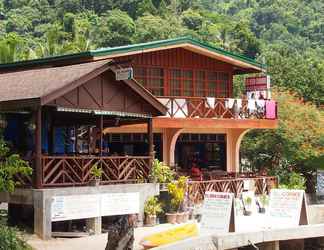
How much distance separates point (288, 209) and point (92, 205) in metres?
5.75

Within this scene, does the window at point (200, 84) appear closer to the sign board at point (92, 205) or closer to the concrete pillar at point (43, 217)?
the sign board at point (92, 205)

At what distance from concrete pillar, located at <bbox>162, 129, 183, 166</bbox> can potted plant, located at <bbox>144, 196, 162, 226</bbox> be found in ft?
22.4

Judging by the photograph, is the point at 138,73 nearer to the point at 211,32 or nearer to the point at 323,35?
the point at 211,32

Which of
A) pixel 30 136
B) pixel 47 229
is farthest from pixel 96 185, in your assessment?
pixel 30 136

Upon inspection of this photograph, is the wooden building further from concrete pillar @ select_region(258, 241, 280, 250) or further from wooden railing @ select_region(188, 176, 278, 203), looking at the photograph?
concrete pillar @ select_region(258, 241, 280, 250)

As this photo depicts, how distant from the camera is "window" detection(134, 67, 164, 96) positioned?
2764 centimetres

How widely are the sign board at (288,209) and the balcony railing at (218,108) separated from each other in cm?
682

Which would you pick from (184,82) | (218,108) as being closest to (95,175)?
(218,108)

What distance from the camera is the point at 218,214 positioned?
61.6 feet

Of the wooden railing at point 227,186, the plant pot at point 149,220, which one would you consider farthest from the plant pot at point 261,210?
the plant pot at point 149,220

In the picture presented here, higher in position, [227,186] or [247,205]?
[227,186]

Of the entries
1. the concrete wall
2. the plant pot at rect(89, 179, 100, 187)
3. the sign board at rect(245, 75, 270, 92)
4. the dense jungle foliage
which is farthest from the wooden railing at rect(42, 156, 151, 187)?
the dense jungle foliage

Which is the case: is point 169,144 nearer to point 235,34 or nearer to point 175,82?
point 175,82

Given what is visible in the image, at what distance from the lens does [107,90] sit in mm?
20625
